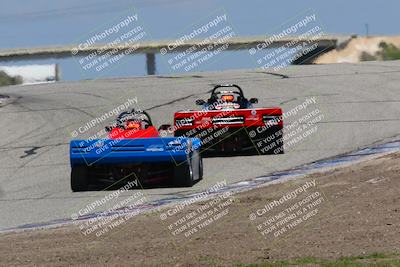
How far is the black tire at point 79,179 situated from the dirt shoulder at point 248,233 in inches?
118

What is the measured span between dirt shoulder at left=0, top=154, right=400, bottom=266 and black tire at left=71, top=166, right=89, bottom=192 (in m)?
Result: 3.00

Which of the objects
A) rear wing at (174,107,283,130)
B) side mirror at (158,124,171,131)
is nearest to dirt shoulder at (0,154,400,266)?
side mirror at (158,124,171,131)

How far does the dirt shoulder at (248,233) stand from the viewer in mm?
10195

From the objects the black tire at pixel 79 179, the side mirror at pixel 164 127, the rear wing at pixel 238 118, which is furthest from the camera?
the rear wing at pixel 238 118

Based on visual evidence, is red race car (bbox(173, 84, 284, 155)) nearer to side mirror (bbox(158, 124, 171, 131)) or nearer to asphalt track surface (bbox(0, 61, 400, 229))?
asphalt track surface (bbox(0, 61, 400, 229))

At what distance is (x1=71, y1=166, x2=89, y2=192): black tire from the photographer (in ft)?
54.9

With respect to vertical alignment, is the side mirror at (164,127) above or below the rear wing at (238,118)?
above

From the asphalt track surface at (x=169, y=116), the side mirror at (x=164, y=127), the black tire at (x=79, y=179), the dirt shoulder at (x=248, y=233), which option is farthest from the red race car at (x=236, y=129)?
the dirt shoulder at (x=248, y=233)

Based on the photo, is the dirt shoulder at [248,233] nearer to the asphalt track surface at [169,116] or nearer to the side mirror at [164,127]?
the asphalt track surface at [169,116]

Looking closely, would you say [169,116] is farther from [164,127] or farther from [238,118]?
[164,127]

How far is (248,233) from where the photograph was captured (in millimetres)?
11484

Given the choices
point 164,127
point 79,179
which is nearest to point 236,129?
point 164,127

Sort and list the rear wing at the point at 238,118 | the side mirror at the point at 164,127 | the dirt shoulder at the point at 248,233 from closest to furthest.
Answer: the dirt shoulder at the point at 248,233 → the side mirror at the point at 164,127 → the rear wing at the point at 238,118

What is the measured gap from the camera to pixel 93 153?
16.6 m
